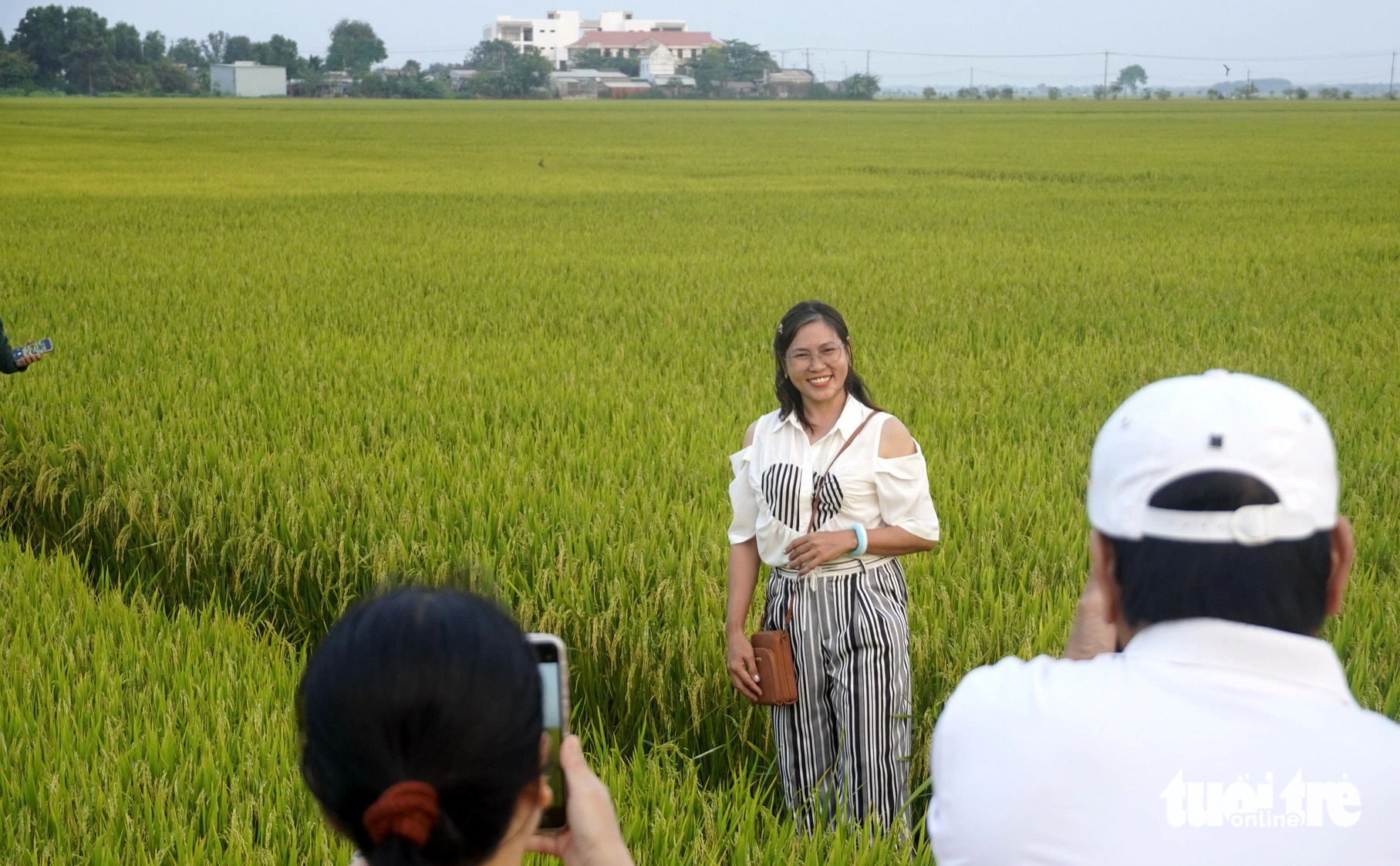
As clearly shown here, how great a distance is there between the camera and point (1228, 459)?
97cm

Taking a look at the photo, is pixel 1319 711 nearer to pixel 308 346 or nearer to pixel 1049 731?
pixel 1049 731

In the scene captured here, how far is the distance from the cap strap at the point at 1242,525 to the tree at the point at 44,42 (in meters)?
97.6

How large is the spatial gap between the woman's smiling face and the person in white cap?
5.43ft

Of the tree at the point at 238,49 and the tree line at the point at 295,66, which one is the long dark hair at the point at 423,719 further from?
the tree at the point at 238,49

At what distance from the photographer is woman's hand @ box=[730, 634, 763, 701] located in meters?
2.62

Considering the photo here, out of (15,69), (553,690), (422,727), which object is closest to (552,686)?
(553,690)

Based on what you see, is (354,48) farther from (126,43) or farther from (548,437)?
(548,437)

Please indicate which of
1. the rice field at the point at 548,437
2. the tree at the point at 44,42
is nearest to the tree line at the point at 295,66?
the tree at the point at 44,42

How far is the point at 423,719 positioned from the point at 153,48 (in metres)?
112

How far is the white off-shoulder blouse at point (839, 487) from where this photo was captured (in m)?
2.63

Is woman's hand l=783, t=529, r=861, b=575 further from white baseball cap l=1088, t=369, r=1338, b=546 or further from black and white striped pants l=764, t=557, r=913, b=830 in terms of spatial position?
white baseball cap l=1088, t=369, r=1338, b=546

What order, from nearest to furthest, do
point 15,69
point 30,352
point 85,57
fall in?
point 30,352
point 15,69
point 85,57

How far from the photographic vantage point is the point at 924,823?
279 cm

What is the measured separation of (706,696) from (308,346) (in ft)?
17.1
